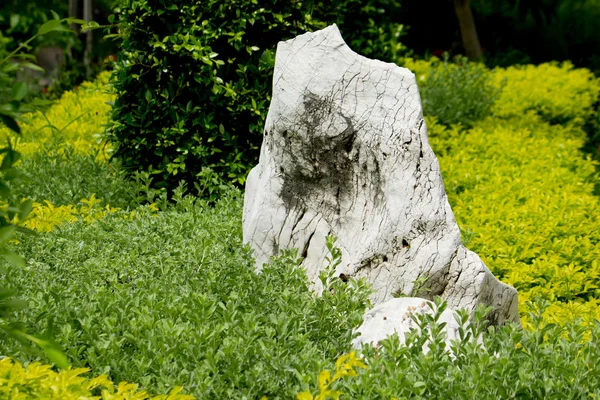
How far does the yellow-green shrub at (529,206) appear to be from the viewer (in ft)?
15.0

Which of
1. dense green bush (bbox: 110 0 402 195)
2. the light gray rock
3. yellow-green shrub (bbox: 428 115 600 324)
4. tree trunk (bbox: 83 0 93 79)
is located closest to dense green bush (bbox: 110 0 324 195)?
dense green bush (bbox: 110 0 402 195)

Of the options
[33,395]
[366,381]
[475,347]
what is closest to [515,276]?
[475,347]

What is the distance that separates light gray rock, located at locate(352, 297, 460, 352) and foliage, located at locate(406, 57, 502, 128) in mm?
4398

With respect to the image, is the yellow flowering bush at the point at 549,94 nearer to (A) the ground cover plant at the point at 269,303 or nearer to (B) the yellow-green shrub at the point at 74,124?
(A) the ground cover plant at the point at 269,303

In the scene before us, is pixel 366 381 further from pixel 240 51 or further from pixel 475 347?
pixel 240 51

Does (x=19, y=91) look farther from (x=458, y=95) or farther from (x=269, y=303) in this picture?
(x=458, y=95)

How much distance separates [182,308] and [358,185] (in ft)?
3.94

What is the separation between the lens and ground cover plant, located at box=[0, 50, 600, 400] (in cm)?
273

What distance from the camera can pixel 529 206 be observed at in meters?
5.41

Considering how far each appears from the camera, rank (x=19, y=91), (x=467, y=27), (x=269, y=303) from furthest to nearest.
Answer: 1. (x=467, y=27)
2. (x=269, y=303)
3. (x=19, y=91)

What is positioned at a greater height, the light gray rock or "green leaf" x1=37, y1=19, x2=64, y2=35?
"green leaf" x1=37, y1=19, x2=64, y2=35

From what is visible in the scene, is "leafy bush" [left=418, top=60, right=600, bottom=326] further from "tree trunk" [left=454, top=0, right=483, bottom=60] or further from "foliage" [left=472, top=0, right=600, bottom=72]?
"foliage" [left=472, top=0, right=600, bottom=72]

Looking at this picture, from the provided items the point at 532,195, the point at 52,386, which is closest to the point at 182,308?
the point at 52,386

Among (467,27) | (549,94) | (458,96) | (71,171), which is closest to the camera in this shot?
(71,171)
